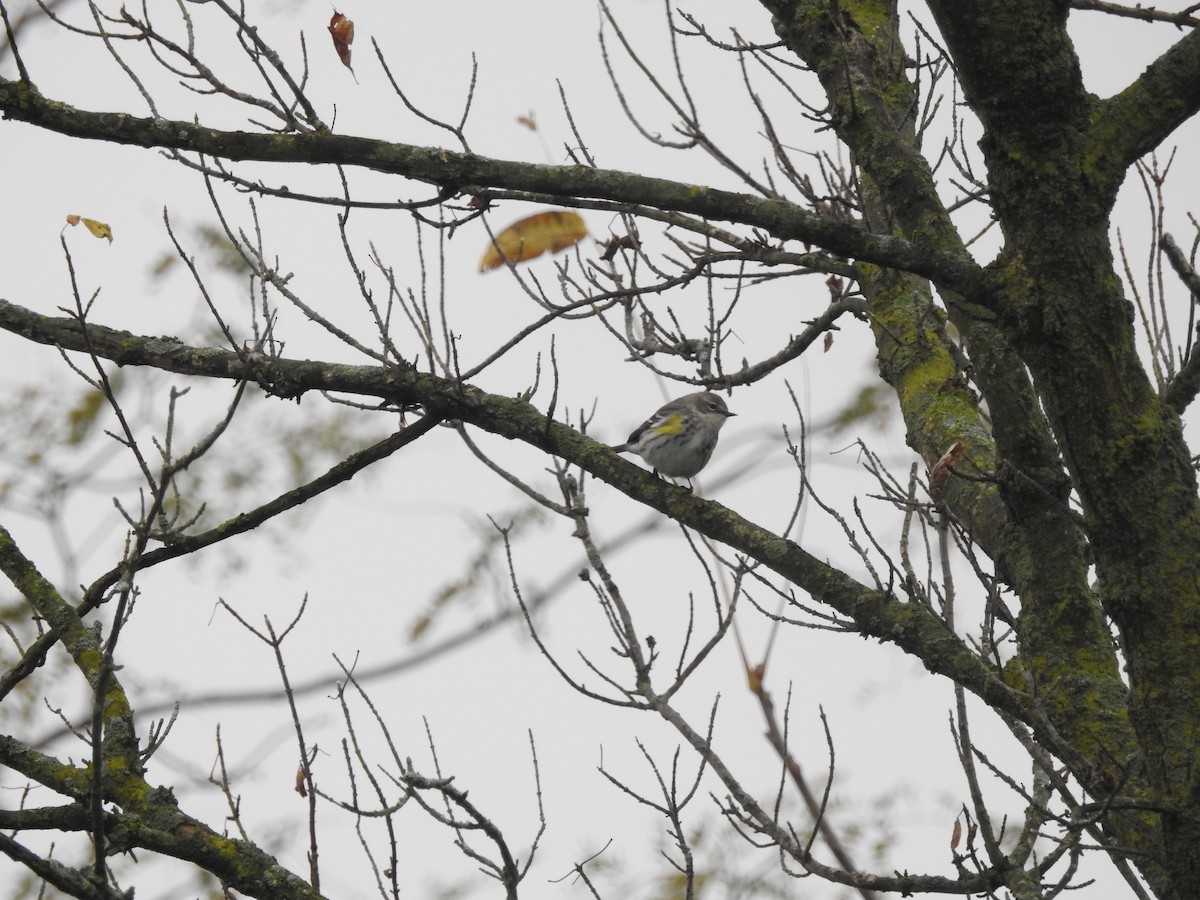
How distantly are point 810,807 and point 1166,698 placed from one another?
124 cm

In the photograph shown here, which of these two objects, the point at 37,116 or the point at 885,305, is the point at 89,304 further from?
the point at 885,305

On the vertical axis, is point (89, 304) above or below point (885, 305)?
below

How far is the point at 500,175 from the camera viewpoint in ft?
9.42

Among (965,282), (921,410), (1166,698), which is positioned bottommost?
(1166,698)

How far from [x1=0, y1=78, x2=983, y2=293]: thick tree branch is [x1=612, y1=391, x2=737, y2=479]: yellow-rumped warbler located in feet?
17.4

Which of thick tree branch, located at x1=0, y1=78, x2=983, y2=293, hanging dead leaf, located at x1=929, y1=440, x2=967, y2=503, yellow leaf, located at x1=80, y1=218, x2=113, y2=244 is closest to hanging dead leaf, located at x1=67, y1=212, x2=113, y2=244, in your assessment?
yellow leaf, located at x1=80, y1=218, x2=113, y2=244

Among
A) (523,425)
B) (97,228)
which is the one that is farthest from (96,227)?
(523,425)

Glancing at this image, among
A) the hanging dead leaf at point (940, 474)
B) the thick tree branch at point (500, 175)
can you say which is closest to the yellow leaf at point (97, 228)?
the thick tree branch at point (500, 175)

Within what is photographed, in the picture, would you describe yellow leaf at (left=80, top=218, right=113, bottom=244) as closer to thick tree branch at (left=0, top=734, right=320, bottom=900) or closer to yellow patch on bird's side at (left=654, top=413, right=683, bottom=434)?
thick tree branch at (left=0, top=734, right=320, bottom=900)

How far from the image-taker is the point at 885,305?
5.14 metres

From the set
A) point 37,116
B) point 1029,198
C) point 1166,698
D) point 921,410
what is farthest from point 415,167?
point 921,410

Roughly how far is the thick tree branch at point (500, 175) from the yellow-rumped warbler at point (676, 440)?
5.32 meters

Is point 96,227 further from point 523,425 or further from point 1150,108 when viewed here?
point 1150,108

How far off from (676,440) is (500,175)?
5610 millimetres
